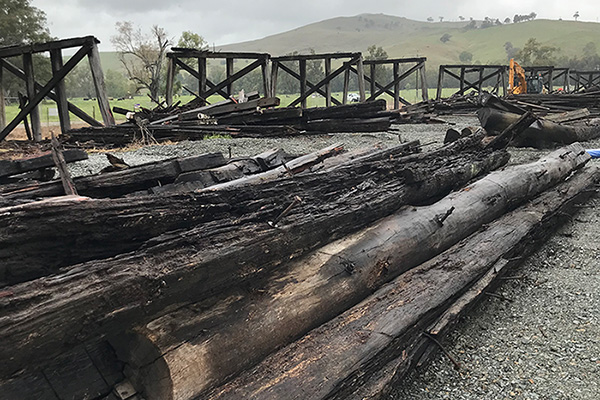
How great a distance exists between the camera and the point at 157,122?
11.6 metres

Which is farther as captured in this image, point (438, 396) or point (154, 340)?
point (438, 396)

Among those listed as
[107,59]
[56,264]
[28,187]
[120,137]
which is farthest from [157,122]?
[107,59]

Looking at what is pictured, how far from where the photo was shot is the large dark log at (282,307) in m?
1.91

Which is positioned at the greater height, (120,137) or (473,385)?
(120,137)

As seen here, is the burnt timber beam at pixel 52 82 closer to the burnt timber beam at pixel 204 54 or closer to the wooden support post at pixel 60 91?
the wooden support post at pixel 60 91

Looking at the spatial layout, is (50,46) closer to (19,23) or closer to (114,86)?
(19,23)

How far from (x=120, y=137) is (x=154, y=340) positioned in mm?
9848

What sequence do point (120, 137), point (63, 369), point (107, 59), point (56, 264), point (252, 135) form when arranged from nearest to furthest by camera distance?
point (63, 369) → point (56, 264) → point (120, 137) → point (252, 135) → point (107, 59)

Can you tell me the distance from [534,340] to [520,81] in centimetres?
2624

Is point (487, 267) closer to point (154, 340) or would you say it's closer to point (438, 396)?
point (438, 396)

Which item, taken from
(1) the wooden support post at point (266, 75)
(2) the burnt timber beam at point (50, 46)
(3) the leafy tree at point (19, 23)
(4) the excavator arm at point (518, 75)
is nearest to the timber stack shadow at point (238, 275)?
(2) the burnt timber beam at point (50, 46)

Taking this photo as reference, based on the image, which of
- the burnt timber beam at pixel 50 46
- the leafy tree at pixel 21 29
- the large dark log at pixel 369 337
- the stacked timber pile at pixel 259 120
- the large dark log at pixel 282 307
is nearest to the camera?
the large dark log at pixel 282 307

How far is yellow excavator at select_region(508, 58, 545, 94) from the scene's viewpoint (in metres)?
24.8

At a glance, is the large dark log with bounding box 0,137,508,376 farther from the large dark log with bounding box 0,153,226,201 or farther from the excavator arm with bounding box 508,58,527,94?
the excavator arm with bounding box 508,58,527,94
